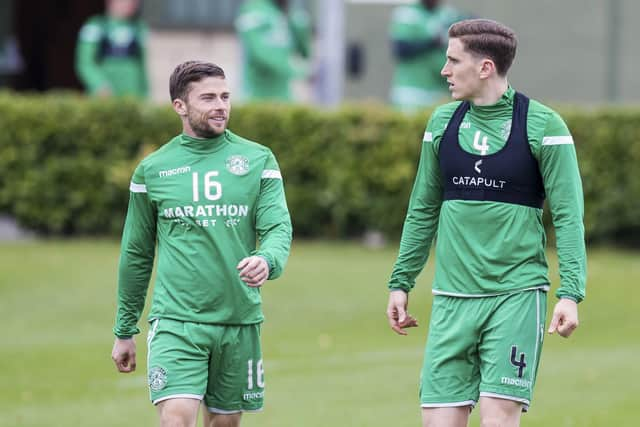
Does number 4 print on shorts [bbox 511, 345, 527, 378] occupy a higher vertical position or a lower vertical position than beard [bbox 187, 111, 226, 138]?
lower

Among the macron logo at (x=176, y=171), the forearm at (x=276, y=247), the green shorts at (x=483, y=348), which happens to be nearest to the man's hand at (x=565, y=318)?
the green shorts at (x=483, y=348)

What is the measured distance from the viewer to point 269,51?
2038 centimetres

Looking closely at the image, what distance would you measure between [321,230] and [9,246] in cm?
386

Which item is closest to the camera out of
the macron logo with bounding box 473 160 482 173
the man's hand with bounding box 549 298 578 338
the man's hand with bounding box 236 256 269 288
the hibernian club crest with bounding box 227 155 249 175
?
the man's hand with bounding box 549 298 578 338

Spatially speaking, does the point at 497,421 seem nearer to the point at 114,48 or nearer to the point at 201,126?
the point at 201,126

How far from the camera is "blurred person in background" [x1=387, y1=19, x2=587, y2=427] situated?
6613mm

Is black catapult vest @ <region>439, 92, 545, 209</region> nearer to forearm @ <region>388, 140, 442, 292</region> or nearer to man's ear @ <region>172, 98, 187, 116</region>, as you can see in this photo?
forearm @ <region>388, 140, 442, 292</region>

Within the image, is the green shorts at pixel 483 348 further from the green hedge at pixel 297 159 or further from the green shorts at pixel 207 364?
the green hedge at pixel 297 159

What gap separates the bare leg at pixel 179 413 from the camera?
22.1 feet

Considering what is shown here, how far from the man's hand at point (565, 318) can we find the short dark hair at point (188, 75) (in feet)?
6.19

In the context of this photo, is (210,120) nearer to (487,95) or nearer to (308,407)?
(487,95)

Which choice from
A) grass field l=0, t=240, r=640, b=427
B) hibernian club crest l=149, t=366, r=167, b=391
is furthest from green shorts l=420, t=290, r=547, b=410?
grass field l=0, t=240, r=640, b=427

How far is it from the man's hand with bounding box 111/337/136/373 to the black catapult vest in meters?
1.70

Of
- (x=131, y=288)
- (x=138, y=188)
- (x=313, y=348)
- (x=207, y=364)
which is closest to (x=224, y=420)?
(x=207, y=364)
